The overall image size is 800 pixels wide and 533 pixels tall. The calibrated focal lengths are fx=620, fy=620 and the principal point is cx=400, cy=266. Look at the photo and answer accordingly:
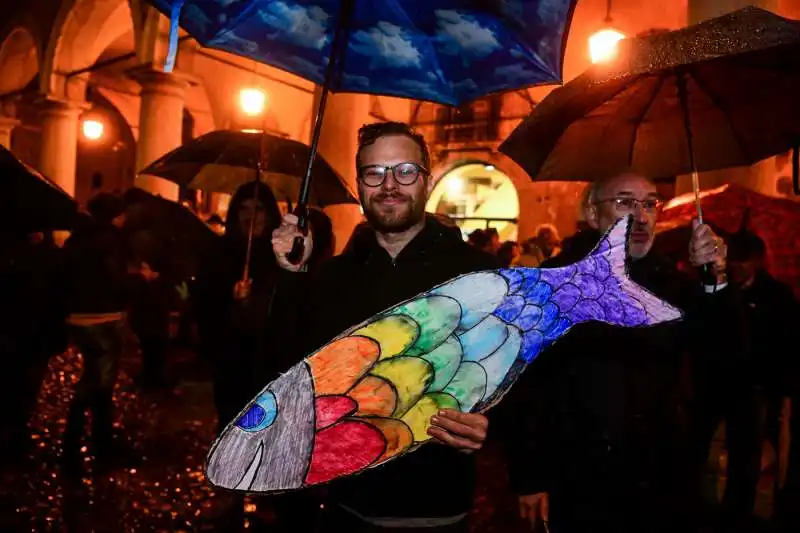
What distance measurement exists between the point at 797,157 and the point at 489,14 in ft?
4.97

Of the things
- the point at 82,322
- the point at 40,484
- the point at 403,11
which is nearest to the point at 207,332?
the point at 82,322

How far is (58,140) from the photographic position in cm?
1439

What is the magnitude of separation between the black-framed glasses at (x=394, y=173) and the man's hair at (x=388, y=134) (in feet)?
0.16

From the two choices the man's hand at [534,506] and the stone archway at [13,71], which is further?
the stone archway at [13,71]

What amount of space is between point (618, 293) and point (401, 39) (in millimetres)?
1189

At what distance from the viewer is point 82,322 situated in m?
4.84

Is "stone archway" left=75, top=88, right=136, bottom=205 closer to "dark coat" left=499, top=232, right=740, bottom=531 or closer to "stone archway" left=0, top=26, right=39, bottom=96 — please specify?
"stone archway" left=0, top=26, right=39, bottom=96

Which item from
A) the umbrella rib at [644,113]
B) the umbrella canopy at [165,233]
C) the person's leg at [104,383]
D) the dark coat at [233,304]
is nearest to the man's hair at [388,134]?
the umbrella rib at [644,113]

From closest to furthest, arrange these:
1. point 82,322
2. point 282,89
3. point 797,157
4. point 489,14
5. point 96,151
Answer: point 489,14
point 797,157
point 82,322
point 282,89
point 96,151

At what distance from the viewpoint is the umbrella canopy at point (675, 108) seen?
2074 mm

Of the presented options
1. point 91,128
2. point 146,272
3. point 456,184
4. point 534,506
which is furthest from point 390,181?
point 456,184

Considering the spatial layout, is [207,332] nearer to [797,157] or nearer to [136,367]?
[797,157]

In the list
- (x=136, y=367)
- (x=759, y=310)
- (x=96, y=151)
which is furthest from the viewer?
(x=96, y=151)

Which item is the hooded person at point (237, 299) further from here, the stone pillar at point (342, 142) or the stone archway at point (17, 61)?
the stone archway at point (17, 61)
